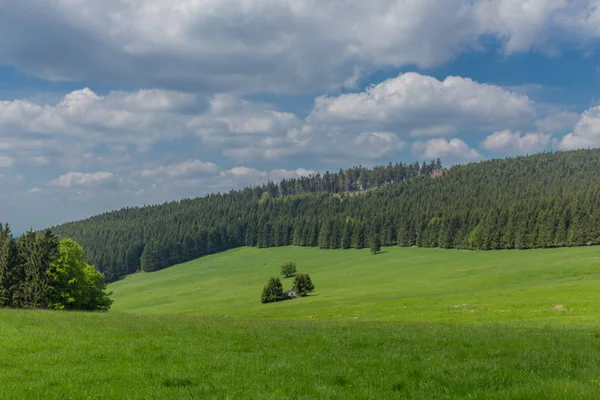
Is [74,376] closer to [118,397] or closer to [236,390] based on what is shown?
[118,397]

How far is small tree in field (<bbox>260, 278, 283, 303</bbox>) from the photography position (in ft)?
316

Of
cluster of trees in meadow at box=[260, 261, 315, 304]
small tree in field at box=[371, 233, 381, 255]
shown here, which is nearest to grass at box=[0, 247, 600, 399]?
cluster of trees in meadow at box=[260, 261, 315, 304]

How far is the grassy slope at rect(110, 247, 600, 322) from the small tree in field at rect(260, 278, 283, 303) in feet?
7.14

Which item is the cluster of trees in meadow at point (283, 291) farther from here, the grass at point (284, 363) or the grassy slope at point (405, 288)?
the grass at point (284, 363)

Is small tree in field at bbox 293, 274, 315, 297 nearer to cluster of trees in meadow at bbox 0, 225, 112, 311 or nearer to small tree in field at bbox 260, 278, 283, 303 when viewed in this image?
small tree in field at bbox 260, 278, 283, 303

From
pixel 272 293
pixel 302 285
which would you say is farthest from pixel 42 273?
pixel 302 285

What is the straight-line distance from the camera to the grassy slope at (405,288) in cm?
5006

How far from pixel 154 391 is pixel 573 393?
37.7ft

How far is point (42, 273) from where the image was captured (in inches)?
2398

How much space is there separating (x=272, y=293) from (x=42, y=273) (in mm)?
49169

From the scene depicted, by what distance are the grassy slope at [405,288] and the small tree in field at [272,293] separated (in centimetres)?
218

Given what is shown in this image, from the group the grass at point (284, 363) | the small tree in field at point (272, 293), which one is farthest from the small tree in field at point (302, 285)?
the grass at point (284, 363)

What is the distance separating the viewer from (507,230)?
153250 millimetres

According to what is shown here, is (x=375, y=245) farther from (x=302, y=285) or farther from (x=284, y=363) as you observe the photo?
(x=284, y=363)
